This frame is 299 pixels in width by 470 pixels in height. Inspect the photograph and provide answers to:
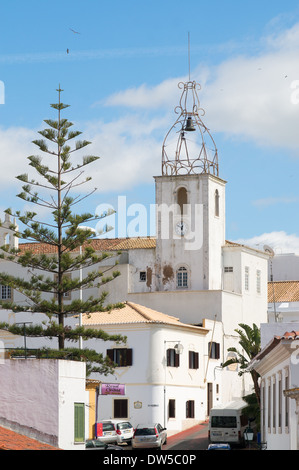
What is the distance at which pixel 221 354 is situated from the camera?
60.6 meters

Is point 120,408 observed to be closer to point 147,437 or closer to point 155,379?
point 155,379

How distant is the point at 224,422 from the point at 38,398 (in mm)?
19673

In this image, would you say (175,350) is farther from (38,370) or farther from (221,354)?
(38,370)

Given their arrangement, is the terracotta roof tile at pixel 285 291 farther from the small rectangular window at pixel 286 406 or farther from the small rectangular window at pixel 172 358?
the small rectangular window at pixel 286 406

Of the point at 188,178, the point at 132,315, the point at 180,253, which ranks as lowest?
the point at 132,315

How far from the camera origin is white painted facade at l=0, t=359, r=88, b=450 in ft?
91.9

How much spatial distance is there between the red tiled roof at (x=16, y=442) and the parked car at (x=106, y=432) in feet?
56.1

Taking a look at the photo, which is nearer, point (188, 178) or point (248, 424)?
point (248, 424)

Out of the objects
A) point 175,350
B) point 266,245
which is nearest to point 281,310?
point 266,245

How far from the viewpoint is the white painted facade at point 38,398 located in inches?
1102

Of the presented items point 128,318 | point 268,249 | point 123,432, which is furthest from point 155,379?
point 268,249

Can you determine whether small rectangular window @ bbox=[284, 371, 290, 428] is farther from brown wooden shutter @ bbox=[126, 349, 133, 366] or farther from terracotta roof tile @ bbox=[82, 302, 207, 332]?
brown wooden shutter @ bbox=[126, 349, 133, 366]

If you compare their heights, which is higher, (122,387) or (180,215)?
(180,215)

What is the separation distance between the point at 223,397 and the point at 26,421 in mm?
33662
